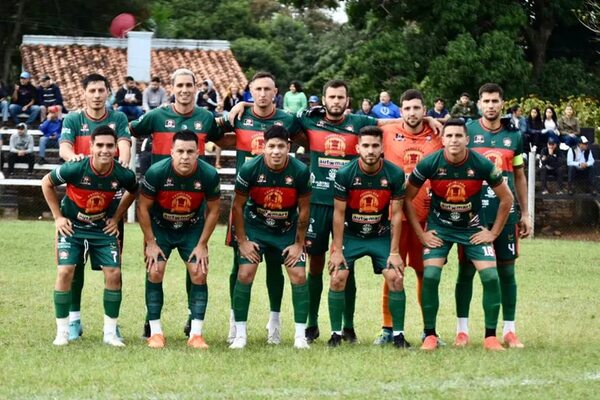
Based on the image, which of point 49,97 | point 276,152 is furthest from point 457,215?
point 49,97

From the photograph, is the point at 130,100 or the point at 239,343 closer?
the point at 239,343

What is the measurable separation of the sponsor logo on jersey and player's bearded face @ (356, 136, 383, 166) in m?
0.29

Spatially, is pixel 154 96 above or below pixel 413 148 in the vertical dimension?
above

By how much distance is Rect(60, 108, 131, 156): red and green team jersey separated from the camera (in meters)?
12.1

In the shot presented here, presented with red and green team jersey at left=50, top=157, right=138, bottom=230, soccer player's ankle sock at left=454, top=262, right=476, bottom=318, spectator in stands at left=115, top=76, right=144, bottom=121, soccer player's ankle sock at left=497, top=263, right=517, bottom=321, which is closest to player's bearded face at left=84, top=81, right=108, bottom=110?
red and green team jersey at left=50, top=157, right=138, bottom=230

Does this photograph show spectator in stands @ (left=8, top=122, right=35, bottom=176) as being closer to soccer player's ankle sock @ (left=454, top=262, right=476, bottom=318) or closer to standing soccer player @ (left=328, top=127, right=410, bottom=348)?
standing soccer player @ (left=328, top=127, right=410, bottom=348)

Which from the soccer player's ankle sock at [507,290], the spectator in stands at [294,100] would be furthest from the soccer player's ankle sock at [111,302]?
the spectator in stands at [294,100]

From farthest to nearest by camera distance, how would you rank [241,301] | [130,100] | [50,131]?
[130,100] < [50,131] < [241,301]

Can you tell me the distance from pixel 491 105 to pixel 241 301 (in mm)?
2841

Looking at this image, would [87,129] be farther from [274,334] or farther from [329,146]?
[274,334]

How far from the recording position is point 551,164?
24.8 m

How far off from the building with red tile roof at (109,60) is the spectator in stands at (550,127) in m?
14.5

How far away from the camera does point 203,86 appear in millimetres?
27531

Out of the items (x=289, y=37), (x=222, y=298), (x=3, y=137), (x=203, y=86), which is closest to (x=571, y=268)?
(x=222, y=298)
